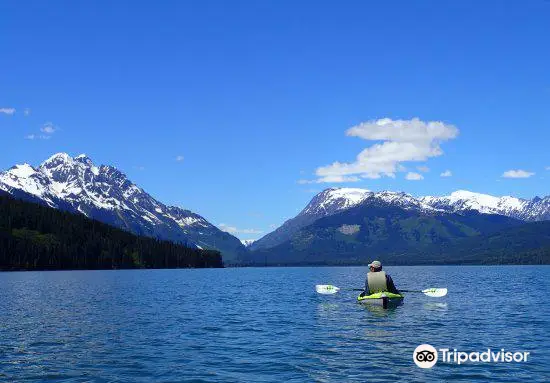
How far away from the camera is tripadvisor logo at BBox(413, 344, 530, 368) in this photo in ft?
99.8

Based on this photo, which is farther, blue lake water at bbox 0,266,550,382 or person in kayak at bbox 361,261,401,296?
person in kayak at bbox 361,261,401,296

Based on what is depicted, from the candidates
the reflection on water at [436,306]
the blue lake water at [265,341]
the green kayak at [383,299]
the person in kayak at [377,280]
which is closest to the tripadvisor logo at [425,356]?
the blue lake water at [265,341]

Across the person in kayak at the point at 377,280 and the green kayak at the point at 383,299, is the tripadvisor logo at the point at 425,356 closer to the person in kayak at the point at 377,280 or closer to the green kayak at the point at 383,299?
the green kayak at the point at 383,299

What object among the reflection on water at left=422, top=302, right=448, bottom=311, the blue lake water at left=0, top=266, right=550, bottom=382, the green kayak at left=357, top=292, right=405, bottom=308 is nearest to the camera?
the blue lake water at left=0, top=266, right=550, bottom=382

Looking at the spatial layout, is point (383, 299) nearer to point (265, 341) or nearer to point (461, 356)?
point (265, 341)

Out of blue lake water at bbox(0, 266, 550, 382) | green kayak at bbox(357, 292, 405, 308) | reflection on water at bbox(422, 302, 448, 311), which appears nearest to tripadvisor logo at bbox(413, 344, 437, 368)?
blue lake water at bbox(0, 266, 550, 382)

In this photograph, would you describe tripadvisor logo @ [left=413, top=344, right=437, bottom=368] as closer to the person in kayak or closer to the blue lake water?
the blue lake water

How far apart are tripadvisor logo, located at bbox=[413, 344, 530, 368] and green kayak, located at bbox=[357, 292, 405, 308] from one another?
21.6 meters

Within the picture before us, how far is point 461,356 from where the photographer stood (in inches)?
1267

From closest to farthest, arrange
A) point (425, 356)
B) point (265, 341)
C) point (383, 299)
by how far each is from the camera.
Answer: point (425, 356)
point (265, 341)
point (383, 299)

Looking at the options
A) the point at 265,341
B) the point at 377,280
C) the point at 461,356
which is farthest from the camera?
the point at 377,280

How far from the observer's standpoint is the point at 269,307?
66938 mm

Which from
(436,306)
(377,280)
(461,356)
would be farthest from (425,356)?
(436,306)

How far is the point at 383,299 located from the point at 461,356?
943 inches
